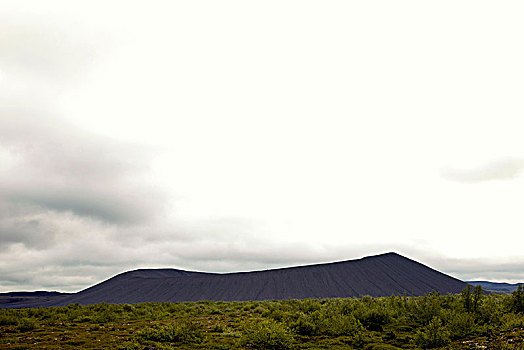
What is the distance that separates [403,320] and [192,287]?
127m

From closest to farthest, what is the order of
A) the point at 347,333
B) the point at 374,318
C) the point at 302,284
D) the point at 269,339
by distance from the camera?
the point at 269,339
the point at 347,333
the point at 374,318
the point at 302,284

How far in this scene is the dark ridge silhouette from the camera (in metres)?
118

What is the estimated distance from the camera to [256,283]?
133625 mm

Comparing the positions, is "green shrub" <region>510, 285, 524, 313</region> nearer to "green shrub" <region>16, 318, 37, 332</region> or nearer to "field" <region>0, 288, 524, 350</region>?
"field" <region>0, 288, 524, 350</region>

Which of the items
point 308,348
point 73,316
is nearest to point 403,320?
point 308,348

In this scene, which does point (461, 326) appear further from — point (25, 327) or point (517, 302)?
point (25, 327)

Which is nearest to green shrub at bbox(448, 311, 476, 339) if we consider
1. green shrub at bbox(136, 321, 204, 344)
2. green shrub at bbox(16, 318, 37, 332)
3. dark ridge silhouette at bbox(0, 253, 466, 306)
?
green shrub at bbox(136, 321, 204, 344)

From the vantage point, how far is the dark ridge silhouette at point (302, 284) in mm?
117875

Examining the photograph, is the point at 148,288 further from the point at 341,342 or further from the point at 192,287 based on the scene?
the point at 341,342

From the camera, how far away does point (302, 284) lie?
126 metres

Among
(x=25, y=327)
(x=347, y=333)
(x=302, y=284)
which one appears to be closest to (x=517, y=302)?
(x=347, y=333)

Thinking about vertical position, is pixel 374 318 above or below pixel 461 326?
below

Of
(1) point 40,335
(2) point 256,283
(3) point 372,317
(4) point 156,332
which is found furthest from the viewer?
(2) point 256,283

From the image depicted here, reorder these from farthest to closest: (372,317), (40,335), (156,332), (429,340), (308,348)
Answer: (372,317), (40,335), (156,332), (308,348), (429,340)
